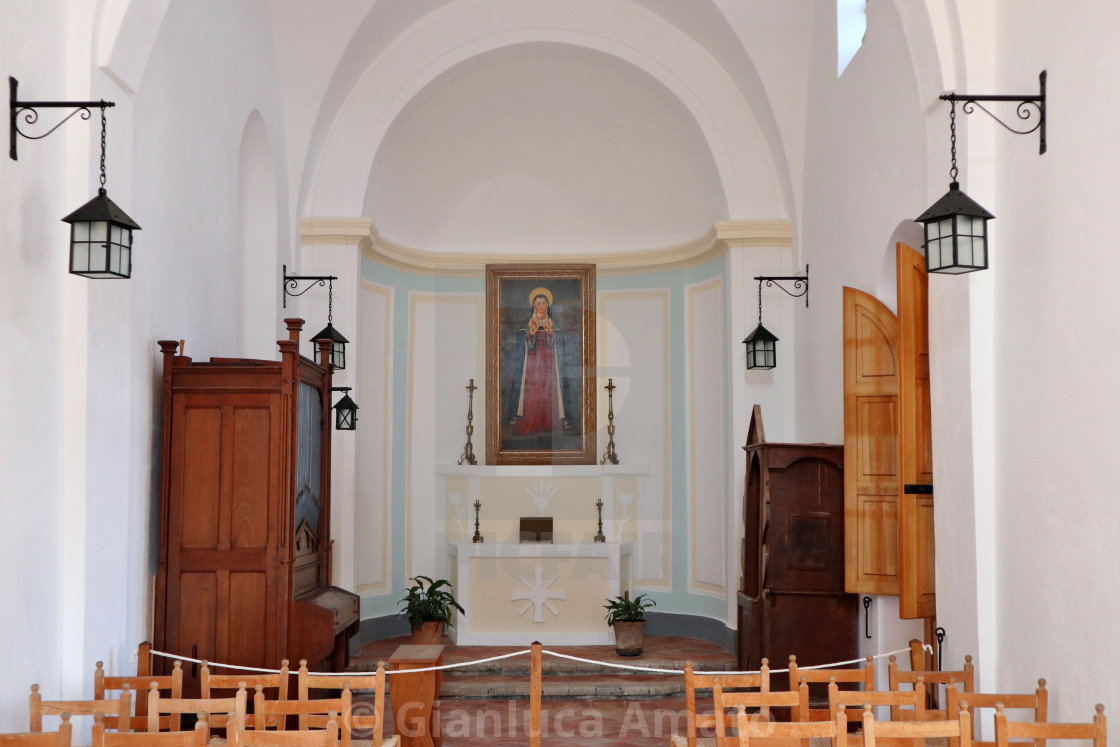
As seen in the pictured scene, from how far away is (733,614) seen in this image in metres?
9.64

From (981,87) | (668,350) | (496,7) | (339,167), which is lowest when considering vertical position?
(668,350)

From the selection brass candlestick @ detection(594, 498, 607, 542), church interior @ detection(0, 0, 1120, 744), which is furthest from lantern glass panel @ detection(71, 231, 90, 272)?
brass candlestick @ detection(594, 498, 607, 542)

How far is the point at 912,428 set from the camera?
5.82 meters

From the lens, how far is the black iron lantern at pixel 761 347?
887 centimetres

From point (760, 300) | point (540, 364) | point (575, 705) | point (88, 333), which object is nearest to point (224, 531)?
point (88, 333)

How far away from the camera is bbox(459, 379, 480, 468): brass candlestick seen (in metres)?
10.8

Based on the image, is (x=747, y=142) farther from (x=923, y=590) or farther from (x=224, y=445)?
(x=224, y=445)

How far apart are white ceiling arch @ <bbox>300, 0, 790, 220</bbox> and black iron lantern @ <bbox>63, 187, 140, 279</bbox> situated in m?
4.97

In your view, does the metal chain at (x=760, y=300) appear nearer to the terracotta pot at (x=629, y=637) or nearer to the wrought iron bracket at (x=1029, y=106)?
the terracotta pot at (x=629, y=637)

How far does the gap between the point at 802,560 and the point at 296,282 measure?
483cm

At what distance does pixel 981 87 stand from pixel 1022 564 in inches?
92.7

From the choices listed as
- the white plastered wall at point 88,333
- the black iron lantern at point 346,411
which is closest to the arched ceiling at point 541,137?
the black iron lantern at point 346,411

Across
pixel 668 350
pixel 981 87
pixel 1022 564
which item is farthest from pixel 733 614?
pixel 981 87

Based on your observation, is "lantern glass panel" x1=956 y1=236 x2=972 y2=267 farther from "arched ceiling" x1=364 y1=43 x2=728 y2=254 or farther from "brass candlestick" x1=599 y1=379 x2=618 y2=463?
"brass candlestick" x1=599 y1=379 x2=618 y2=463
